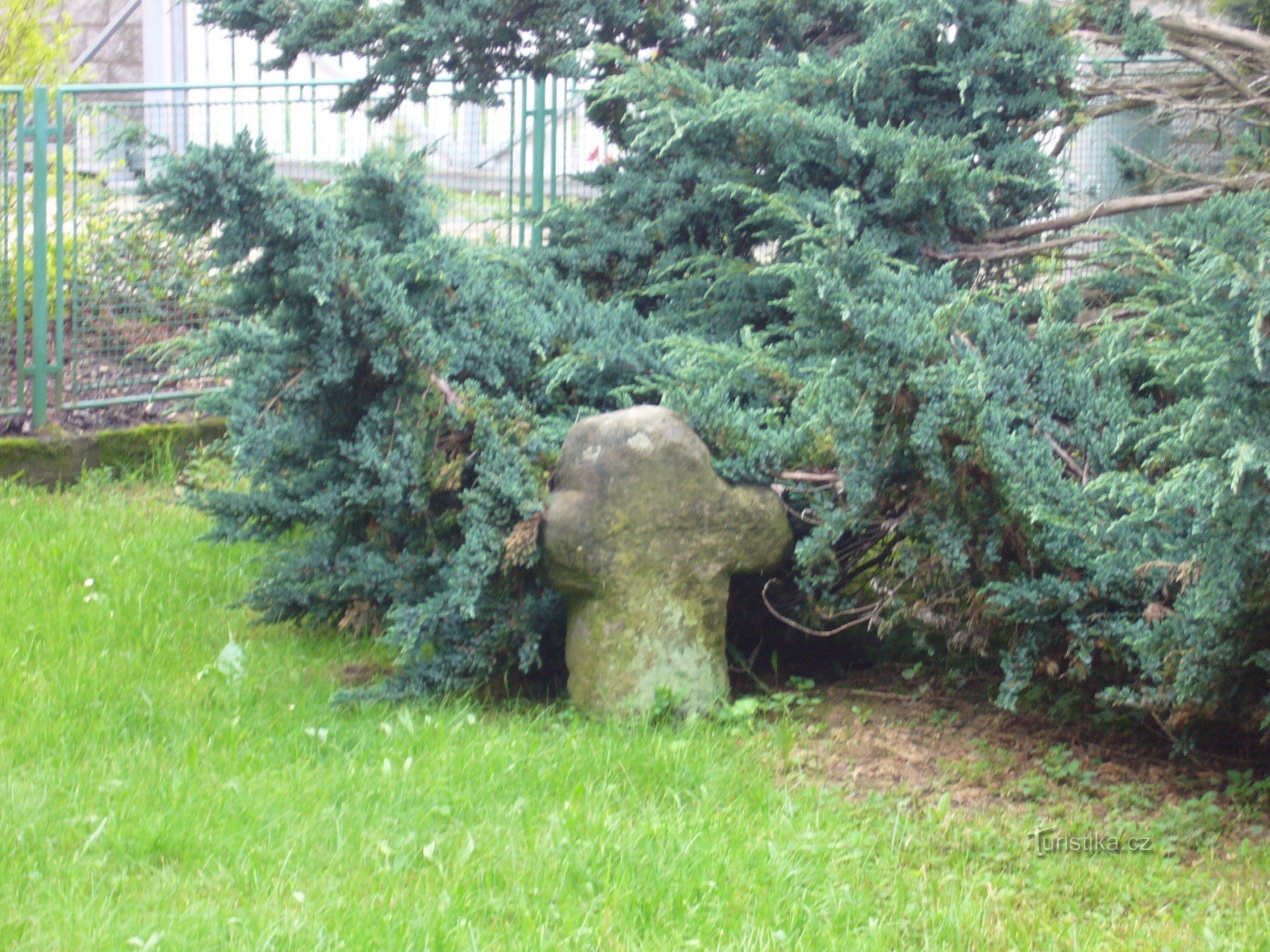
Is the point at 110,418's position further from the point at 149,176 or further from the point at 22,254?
the point at 149,176

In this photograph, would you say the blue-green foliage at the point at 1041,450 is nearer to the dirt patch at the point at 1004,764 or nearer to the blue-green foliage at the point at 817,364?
the blue-green foliage at the point at 817,364

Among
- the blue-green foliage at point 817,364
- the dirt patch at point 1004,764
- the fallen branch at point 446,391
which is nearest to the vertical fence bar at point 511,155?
the blue-green foliage at point 817,364

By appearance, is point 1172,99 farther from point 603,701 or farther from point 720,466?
point 603,701

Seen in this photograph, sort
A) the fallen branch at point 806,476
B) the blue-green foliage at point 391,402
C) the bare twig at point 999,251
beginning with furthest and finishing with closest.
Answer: the bare twig at point 999,251 → the fallen branch at point 806,476 → the blue-green foliage at point 391,402

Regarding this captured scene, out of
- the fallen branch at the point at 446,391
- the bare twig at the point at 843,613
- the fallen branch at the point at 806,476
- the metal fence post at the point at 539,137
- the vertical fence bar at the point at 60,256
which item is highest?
the metal fence post at the point at 539,137

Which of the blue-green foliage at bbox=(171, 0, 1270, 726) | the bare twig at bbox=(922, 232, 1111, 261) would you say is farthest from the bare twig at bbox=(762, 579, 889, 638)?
the bare twig at bbox=(922, 232, 1111, 261)

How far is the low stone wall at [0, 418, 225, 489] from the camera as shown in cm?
727

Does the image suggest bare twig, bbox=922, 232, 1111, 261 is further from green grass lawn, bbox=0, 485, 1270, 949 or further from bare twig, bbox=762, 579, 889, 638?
green grass lawn, bbox=0, 485, 1270, 949

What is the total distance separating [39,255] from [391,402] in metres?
3.92

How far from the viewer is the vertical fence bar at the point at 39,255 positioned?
7180 mm

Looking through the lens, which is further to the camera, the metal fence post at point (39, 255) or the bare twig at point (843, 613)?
the metal fence post at point (39, 255)

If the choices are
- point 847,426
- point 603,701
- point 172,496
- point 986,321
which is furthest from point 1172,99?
point 172,496

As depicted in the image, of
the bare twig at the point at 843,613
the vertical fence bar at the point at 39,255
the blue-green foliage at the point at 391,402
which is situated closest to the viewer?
the blue-green foliage at the point at 391,402

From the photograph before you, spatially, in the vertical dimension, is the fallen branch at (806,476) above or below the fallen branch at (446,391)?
below
